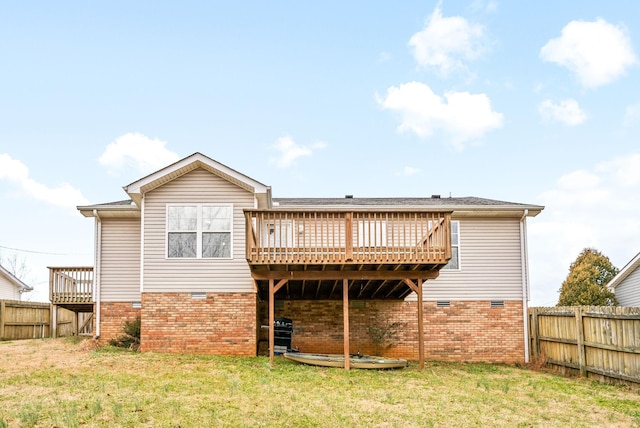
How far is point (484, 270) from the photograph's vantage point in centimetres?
1898

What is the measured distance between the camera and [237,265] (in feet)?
55.2

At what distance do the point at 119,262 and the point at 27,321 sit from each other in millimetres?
8840

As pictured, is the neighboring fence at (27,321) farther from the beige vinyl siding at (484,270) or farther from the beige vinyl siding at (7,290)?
the beige vinyl siding at (484,270)

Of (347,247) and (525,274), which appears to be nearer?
(347,247)

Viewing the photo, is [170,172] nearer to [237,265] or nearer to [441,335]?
[237,265]

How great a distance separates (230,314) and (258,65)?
829cm

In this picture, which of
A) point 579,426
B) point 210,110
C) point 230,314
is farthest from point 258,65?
point 579,426

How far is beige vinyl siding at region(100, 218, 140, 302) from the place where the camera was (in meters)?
18.6

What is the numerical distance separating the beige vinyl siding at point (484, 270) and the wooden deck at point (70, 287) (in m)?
11.4

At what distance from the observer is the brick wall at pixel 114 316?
18.4m

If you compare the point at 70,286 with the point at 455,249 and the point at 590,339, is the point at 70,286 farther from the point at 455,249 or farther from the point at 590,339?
the point at 590,339

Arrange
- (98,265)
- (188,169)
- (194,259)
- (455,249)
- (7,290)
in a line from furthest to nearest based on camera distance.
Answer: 1. (7,290)
2. (455,249)
3. (98,265)
4. (188,169)
5. (194,259)

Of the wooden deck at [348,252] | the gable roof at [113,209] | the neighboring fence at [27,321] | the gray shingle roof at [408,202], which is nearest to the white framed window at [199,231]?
the wooden deck at [348,252]

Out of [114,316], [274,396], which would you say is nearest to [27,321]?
[114,316]
